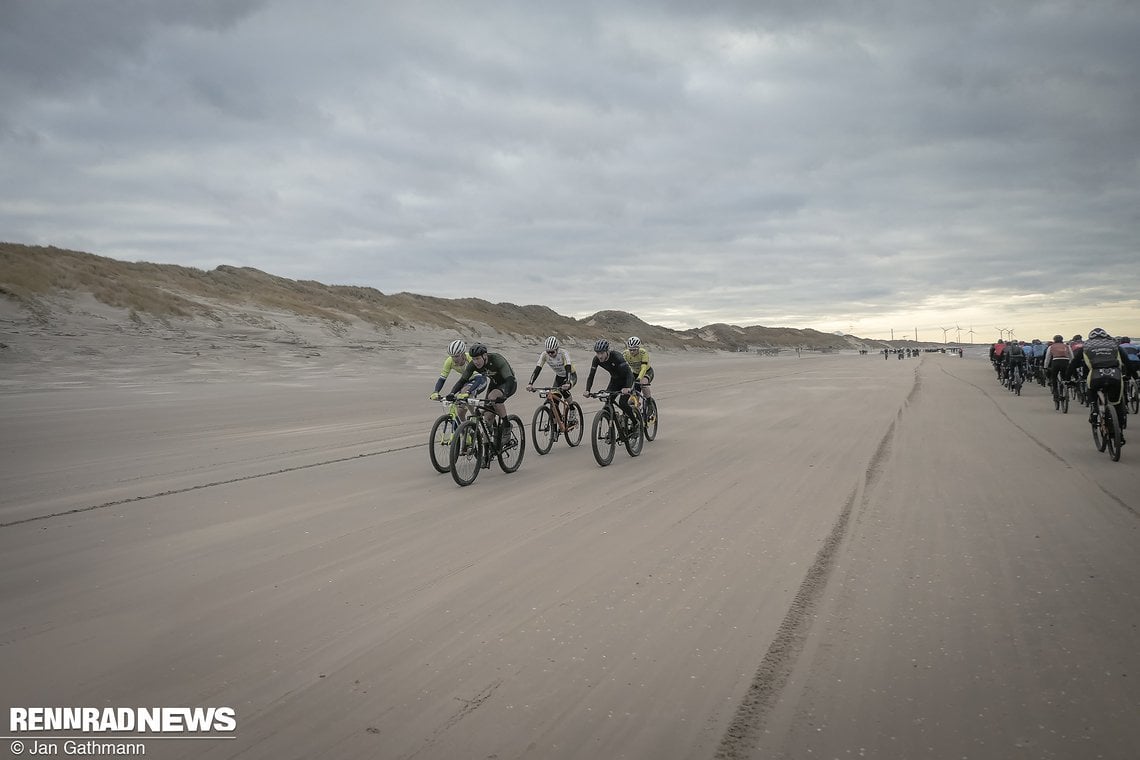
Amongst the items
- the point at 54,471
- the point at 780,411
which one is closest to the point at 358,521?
the point at 54,471

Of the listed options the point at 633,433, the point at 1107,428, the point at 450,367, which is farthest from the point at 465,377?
the point at 1107,428

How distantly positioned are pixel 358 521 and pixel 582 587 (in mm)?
3007

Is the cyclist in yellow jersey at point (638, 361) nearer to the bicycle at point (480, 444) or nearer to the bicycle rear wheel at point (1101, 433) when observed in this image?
the bicycle at point (480, 444)

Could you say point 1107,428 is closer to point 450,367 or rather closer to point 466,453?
point 466,453

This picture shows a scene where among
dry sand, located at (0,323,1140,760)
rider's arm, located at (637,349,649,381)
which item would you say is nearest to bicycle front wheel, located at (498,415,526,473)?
dry sand, located at (0,323,1140,760)

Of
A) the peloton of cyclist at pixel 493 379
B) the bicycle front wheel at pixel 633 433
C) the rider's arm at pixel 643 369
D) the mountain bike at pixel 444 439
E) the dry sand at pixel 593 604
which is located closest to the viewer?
the dry sand at pixel 593 604

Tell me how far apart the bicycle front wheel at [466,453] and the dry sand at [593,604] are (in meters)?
0.28

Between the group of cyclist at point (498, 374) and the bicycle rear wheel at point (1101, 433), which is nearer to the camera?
the group of cyclist at point (498, 374)

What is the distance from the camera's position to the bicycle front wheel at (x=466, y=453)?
8.83m

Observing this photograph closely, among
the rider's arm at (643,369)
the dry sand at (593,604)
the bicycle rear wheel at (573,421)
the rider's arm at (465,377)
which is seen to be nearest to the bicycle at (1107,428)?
the dry sand at (593,604)

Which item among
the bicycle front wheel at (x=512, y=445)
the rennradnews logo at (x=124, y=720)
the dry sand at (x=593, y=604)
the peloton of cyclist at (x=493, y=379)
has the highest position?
the peloton of cyclist at (x=493, y=379)

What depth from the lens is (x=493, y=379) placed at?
999 cm

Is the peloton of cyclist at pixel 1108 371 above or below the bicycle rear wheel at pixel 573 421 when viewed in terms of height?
above

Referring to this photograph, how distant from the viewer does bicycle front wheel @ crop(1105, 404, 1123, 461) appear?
32.7 ft
